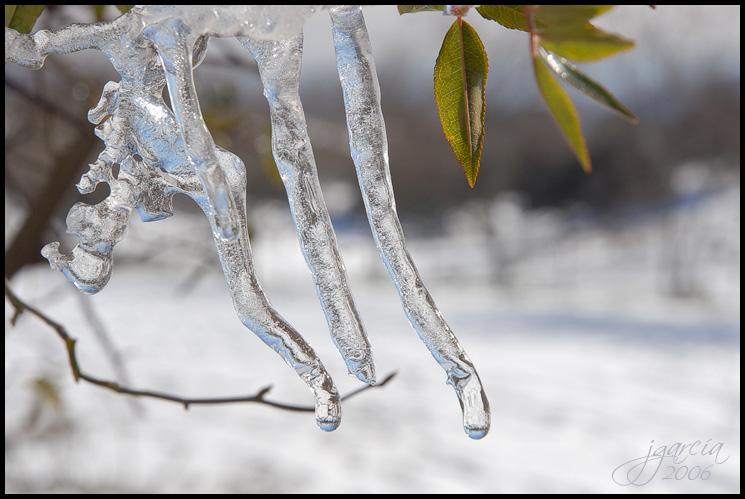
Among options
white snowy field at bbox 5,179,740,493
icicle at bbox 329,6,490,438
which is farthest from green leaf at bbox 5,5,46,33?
white snowy field at bbox 5,179,740,493

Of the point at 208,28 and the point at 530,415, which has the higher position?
the point at 208,28

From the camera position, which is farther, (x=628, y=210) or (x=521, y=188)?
(x=521, y=188)

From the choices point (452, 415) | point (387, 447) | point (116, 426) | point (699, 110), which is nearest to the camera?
point (116, 426)

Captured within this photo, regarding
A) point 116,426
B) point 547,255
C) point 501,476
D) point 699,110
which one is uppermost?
point 699,110

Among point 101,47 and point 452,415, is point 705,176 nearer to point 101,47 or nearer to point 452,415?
point 452,415

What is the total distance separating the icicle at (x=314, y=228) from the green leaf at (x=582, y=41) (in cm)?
11

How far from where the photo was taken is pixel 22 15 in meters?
0.26

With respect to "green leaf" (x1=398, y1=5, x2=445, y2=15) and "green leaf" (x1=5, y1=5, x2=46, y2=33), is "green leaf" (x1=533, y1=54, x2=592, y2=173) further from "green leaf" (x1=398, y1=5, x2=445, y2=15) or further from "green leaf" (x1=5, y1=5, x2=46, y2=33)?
"green leaf" (x1=5, y1=5, x2=46, y2=33)

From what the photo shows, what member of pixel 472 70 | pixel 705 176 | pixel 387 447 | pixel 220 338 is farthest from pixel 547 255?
pixel 472 70

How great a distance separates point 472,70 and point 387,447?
223 cm

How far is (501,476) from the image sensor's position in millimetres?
1954

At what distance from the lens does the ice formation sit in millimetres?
242

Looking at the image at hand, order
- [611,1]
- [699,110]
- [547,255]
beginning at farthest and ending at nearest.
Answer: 1. [547,255]
2. [699,110]
3. [611,1]

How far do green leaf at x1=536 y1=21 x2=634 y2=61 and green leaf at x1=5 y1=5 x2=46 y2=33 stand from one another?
223 millimetres
